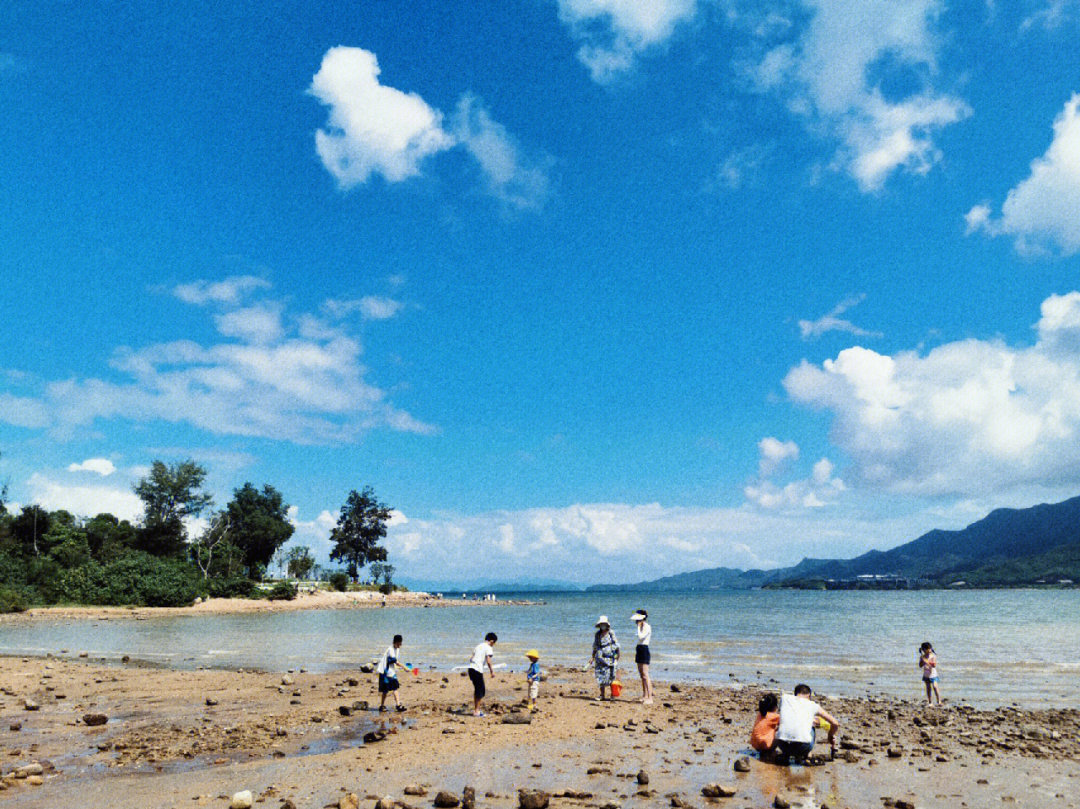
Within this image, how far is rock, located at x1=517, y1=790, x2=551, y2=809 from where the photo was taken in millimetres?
9289

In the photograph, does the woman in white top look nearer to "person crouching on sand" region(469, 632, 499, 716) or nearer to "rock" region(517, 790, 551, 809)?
"person crouching on sand" region(469, 632, 499, 716)

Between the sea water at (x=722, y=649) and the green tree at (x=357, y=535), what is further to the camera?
the green tree at (x=357, y=535)

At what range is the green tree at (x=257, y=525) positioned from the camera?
10806 centimetres

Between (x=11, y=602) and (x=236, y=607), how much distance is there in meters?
22.8

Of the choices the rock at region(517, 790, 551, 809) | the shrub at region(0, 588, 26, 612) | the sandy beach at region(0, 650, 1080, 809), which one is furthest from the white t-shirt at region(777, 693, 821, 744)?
the shrub at region(0, 588, 26, 612)

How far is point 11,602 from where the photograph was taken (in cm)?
6259

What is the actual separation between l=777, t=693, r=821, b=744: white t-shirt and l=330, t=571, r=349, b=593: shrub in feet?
362

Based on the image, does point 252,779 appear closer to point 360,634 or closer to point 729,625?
point 360,634

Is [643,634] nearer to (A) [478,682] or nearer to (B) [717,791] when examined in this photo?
(A) [478,682]

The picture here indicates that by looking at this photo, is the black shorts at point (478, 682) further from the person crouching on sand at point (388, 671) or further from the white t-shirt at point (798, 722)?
the white t-shirt at point (798, 722)

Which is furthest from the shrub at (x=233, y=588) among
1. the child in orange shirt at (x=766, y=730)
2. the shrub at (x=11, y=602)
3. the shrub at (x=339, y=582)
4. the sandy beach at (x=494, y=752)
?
the child in orange shirt at (x=766, y=730)

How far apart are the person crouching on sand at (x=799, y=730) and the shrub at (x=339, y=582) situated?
361 ft

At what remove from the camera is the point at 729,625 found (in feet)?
174

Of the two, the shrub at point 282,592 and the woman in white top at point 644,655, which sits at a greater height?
the woman in white top at point 644,655
